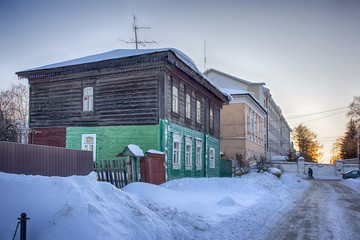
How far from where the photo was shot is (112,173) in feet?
43.4

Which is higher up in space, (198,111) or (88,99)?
(88,99)

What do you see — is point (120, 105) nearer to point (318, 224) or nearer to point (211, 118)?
point (211, 118)

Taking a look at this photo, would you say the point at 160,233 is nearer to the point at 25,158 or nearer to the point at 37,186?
the point at 37,186

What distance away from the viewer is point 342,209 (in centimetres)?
1223

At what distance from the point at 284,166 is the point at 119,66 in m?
41.5

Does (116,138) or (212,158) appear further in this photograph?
(212,158)

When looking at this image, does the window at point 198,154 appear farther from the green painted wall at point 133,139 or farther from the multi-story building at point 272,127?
the multi-story building at point 272,127

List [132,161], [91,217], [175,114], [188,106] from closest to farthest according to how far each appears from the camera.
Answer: [91,217] → [132,161] → [175,114] → [188,106]

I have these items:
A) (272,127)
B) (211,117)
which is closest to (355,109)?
(272,127)

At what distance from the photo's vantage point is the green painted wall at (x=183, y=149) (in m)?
18.2

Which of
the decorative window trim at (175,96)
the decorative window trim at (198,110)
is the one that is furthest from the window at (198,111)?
the decorative window trim at (175,96)

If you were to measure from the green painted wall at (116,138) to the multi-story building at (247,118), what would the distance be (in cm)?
2236

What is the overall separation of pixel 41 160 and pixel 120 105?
9397 mm

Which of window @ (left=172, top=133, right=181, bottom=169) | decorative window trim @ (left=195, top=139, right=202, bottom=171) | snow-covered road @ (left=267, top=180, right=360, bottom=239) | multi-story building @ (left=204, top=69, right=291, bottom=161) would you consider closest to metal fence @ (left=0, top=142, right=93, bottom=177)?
snow-covered road @ (left=267, top=180, right=360, bottom=239)
